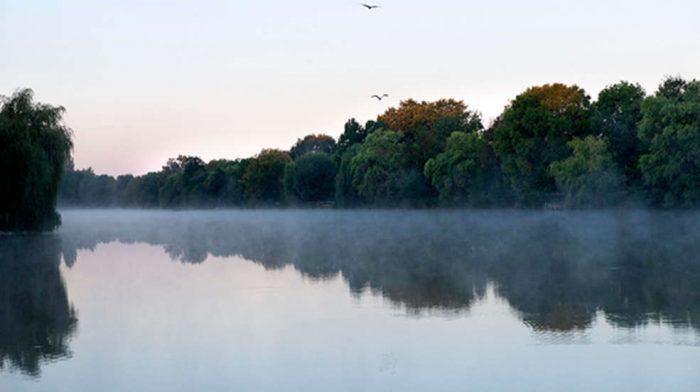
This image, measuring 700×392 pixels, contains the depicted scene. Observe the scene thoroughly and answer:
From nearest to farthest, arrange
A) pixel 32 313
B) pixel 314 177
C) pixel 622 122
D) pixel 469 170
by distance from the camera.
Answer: pixel 32 313 < pixel 622 122 < pixel 469 170 < pixel 314 177

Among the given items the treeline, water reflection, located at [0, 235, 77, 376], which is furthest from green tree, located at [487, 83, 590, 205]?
water reflection, located at [0, 235, 77, 376]

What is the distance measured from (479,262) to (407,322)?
10888 millimetres

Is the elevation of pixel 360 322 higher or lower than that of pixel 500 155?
lower

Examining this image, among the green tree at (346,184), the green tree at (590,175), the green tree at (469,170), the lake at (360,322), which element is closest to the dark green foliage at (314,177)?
the green tree at (346,184)

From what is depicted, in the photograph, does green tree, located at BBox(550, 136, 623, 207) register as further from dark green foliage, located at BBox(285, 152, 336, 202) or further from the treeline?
dark green foliage, located at BBox(285, 152, 336, 202)

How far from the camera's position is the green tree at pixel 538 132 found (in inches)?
2677

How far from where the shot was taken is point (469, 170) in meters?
78.2

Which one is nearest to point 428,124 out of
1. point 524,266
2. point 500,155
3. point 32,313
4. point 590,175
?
point 500,155

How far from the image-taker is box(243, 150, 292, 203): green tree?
397ft

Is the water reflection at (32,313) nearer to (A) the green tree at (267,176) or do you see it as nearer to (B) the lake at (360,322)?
(B) the lake at (360,322)

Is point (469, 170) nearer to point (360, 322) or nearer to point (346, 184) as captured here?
point (346, 184)

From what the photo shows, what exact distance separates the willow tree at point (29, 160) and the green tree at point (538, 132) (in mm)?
37082

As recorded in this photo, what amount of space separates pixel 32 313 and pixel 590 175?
2027 inches

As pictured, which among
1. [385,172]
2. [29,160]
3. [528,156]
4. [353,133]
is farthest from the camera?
[353,133]
